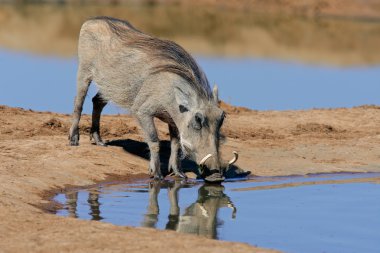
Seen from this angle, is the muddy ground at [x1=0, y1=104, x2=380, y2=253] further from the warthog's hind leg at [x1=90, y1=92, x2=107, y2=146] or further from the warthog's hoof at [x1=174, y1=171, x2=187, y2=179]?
the warthog's hoof at [x1=174, y1=171, x2=187, y2=179]

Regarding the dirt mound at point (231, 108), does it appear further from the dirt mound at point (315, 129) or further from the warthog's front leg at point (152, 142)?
the warthog's front leg at point (152, 142)

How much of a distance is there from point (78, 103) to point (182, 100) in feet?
6.23

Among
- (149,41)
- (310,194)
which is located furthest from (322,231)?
(149,41)

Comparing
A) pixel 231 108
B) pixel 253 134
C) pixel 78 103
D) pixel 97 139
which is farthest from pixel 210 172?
pixel 231 108

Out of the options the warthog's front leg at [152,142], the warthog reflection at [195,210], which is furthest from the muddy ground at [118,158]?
the warthog reflection at [195,210]

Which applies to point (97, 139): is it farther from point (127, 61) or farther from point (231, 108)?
point (231, 108)

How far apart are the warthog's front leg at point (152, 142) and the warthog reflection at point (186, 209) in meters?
0.19

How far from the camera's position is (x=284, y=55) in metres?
27.5

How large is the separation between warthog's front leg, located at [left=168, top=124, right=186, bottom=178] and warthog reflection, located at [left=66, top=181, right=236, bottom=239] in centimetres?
28

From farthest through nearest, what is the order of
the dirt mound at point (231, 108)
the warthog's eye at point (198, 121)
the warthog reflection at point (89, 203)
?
the dirt mound at point (231, 108)
the warthog's eye at point (198, 121)
the warthog reflection at point (89, 203)

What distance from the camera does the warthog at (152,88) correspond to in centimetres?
1091

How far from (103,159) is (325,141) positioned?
3.42m

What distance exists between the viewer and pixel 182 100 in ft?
36.3

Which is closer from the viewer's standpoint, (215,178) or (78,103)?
(215,178)
